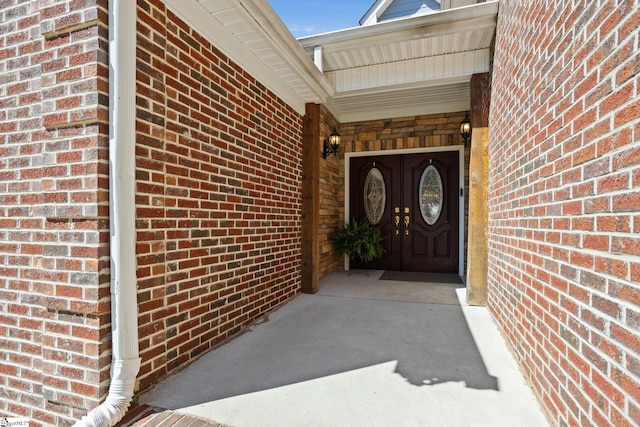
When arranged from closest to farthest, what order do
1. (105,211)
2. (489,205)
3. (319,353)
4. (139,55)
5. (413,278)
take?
1. (105,211)
2. (139,55)
3. (319,353)
4. (489,205)
5. (413,278)

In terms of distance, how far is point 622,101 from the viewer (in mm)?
1052

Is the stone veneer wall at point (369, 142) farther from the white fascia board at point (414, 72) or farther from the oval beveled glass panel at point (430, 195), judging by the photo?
the white fascia board at point (414, 72)

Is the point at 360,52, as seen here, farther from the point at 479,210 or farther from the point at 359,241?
the point at 359,241

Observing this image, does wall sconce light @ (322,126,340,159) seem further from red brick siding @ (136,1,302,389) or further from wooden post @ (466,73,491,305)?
wooden post @ (466,73,491,305)

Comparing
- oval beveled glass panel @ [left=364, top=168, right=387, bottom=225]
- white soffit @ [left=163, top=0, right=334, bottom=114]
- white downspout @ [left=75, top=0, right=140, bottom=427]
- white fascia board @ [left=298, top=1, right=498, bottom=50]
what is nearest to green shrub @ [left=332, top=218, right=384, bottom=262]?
oval beveled glass panel @ [left=364, top=168, right=387, bottom=225]

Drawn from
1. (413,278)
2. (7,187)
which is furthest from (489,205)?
(7,187)

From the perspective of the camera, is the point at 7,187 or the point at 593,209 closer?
the point at 593,209

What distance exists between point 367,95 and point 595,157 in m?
3.70

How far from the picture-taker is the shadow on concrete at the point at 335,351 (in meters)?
1.92

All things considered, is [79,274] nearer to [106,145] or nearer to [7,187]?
[106,145]

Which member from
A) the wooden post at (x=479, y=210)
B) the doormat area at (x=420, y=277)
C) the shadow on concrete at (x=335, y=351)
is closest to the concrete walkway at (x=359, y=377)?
the shadow on concrete at (x=335, y=351)

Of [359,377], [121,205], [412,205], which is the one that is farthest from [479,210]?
[121,205]

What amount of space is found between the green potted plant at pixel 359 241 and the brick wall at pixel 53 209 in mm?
3936

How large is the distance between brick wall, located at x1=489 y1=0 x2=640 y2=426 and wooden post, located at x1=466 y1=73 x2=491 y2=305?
1.19m
